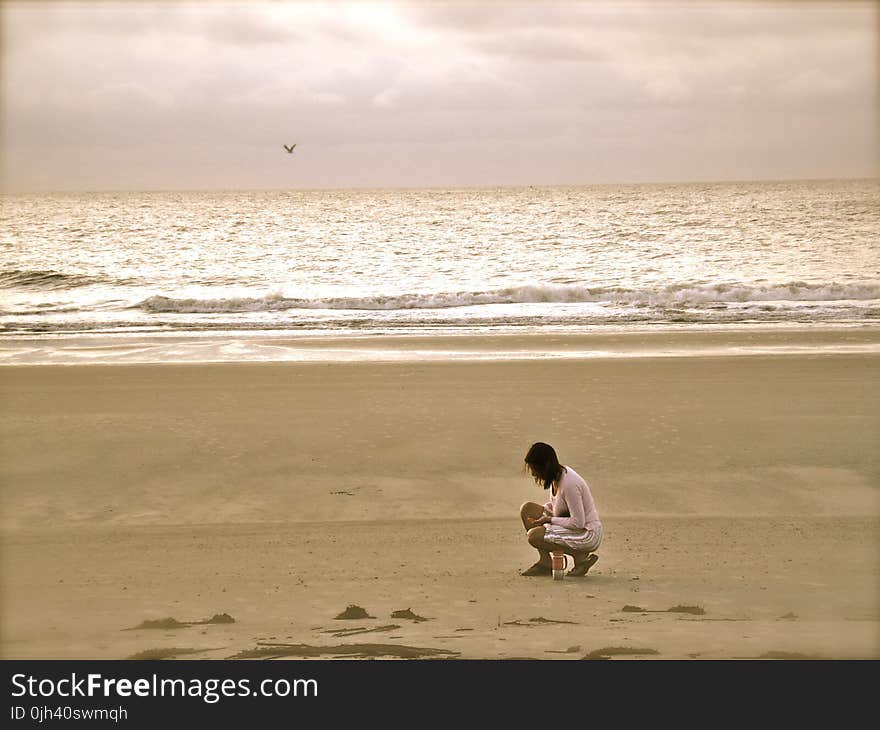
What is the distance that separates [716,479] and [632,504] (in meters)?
1.04

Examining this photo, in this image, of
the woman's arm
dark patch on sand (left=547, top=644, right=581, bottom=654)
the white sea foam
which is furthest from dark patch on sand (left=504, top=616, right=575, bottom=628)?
the white sea foam

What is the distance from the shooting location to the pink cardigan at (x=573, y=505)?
6.14m

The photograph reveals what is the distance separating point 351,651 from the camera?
465cm

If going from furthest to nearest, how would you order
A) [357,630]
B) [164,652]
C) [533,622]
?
[533,622]
[357,630]
[164,652]

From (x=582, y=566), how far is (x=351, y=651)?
1.98 metres

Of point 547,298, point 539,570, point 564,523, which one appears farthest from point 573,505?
point 547,298

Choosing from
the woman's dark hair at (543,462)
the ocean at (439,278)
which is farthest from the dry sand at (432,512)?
the ocean at (439,278)

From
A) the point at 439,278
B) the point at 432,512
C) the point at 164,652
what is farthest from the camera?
the point at 439,278

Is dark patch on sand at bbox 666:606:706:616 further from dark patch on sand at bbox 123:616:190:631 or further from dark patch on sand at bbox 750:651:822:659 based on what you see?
dark patch on sand at bbox 123:616:190:631

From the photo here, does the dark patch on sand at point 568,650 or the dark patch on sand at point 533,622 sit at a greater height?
the dark patch on sand at point 568,650

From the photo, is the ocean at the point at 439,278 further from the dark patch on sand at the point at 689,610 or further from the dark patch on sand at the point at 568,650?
the dark patch on sand at the point at 568,650

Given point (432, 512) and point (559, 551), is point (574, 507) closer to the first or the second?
point (559, 551)

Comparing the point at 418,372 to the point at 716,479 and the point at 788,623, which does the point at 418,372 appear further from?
the point at 788,623

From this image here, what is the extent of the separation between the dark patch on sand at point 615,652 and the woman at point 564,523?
1443 mm
